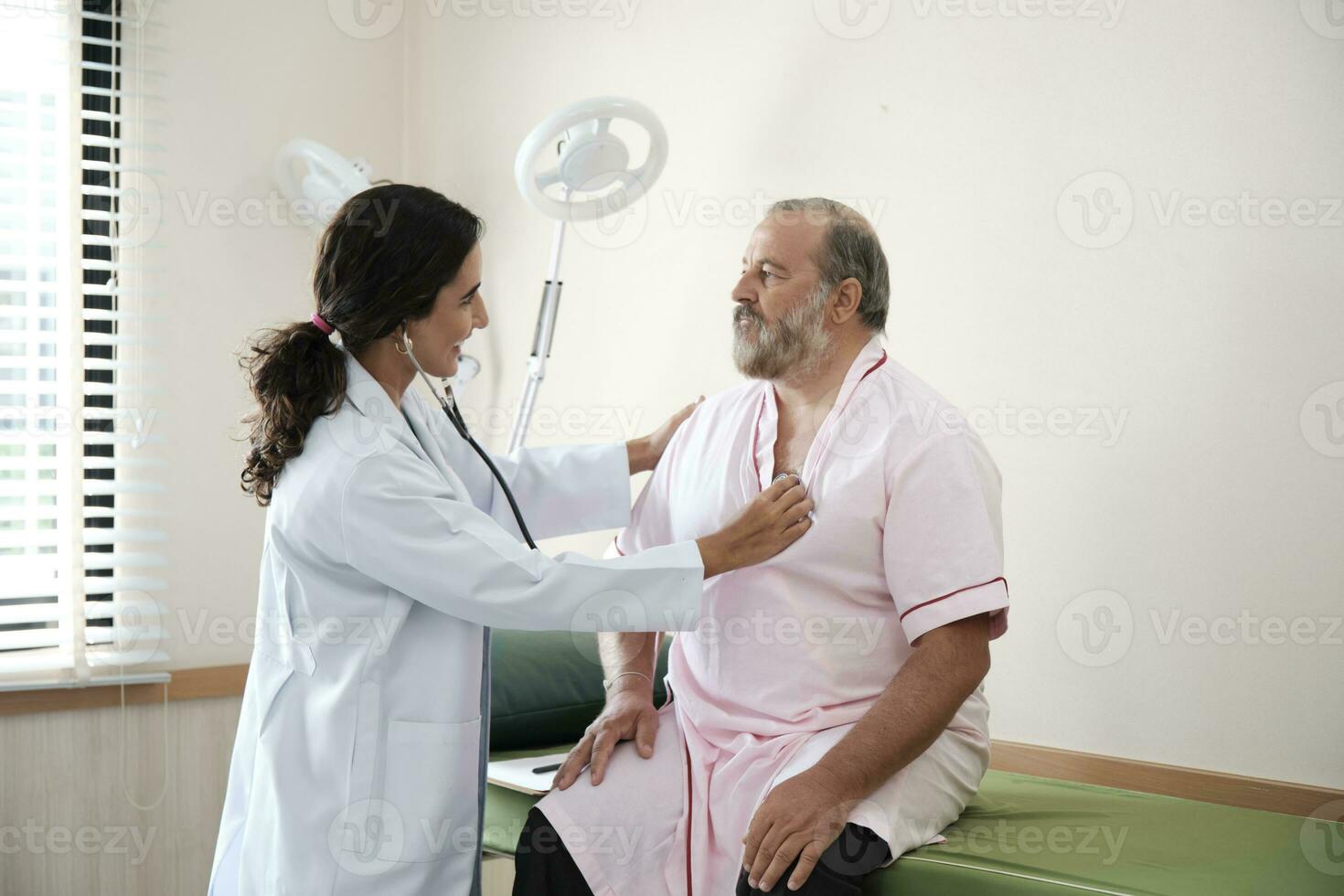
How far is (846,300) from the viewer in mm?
1775

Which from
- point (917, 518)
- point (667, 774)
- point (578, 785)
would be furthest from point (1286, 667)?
point (578, 785)

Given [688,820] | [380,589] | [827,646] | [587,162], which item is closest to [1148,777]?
[827,646]

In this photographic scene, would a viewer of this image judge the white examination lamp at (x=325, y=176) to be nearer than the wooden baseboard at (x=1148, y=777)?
No

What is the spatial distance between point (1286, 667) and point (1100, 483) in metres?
0.40

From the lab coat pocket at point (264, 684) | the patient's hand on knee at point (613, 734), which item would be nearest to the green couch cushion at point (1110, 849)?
the patient's hand on knee at point (613, 734)

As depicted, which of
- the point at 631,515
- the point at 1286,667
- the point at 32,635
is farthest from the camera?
the point at 32,635

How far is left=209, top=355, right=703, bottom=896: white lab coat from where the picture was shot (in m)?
1.53

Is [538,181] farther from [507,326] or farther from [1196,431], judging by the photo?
[1196,431]

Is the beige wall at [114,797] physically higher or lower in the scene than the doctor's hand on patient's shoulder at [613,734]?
lower

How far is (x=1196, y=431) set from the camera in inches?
74.9

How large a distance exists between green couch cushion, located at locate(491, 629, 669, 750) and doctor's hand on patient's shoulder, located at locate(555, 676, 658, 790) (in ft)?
1.13

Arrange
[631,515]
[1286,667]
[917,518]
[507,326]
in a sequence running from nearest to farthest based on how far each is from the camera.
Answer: [917,518] → [1286,667] → [631,515] → [507,326]

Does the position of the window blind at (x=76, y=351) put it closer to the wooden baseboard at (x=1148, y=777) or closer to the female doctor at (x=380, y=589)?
the wooden baseboard at (x=1148, y=777)

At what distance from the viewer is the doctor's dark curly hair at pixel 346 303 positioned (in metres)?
1.60
